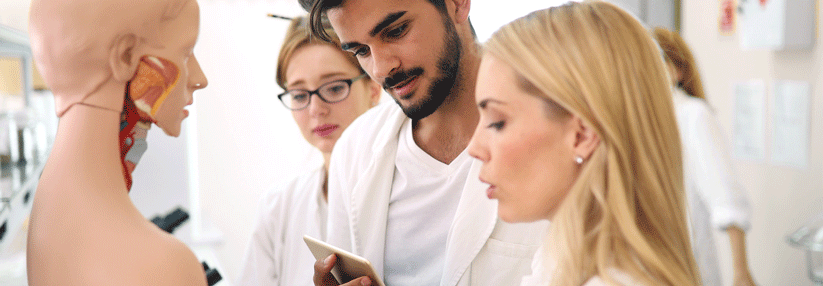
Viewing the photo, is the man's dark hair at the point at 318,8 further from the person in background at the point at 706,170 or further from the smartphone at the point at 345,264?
the person in background at the point at 706,170

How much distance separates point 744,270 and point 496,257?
67.7 inches

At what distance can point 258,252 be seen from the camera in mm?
1796

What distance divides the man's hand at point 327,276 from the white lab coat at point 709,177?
1.58 m

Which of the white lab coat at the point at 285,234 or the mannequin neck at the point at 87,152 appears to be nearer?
the mannequin neck at the point at 87,152

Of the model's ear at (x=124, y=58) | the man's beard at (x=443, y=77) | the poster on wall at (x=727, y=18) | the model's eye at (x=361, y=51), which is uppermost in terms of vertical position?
the model's ear at (x=124, y=58)

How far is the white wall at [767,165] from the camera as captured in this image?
2.79 meters

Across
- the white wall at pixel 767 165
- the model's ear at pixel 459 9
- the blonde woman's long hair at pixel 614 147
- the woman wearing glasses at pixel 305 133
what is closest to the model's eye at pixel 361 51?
the model's ear at pixel 459 9

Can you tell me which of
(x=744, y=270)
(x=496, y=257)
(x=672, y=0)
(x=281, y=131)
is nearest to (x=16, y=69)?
(x=281, y=131)

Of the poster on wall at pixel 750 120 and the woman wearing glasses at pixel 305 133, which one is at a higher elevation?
the woman wearing glasses at pixel 305 133

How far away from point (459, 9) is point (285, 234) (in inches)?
31.9

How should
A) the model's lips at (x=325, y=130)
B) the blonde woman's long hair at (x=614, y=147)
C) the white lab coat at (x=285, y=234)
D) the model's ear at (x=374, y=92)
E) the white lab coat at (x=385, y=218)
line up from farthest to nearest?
1. the model's ear at (x=374, y=92)
2. the model's lips at (x=325, y=130)
3. the white lab coat at (x=285, y=234)
4. the white lab coat at (x=385, y=218)
5. the blonde woman's long hair at (x=614, y=147)

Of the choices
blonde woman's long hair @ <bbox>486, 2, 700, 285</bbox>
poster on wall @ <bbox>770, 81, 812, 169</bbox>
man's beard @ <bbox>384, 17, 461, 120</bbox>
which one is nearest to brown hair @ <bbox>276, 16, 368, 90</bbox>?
man's beard @ <bbox>384, 17, 461, 120</bbox>

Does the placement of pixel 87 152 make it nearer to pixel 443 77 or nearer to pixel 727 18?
pixel 443 77

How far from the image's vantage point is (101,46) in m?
0.90
